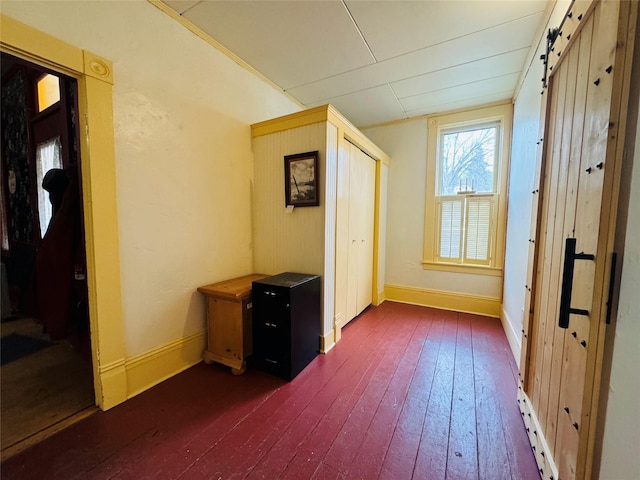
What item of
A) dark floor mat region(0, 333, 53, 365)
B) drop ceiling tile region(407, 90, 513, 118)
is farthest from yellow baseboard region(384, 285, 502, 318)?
dark floor mat region(0, 333, 53, 365)

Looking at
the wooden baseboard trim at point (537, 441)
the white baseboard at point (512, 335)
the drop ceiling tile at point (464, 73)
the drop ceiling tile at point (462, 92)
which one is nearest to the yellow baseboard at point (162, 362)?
the wooden baseboard trim at point (537, 441)

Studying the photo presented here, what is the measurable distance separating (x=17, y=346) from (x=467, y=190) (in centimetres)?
480

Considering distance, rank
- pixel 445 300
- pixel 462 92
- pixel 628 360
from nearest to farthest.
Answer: pixel 628 360 → pixel 462 92 → pixel 445 300

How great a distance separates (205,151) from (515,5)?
2.34 meters

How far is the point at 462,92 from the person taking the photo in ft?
8.82

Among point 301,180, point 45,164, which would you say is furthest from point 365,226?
point 45,164

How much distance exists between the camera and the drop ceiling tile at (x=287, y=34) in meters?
1.64

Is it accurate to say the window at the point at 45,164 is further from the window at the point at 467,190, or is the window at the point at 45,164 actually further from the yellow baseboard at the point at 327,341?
the window at the point at 467,190

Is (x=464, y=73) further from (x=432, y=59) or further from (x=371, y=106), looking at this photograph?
(x=371, y=106)

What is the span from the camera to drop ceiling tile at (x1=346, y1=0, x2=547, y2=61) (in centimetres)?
160

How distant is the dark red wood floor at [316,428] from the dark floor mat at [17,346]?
4.17 feet

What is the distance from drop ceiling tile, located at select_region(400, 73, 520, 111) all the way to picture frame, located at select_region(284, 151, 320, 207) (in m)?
1.64

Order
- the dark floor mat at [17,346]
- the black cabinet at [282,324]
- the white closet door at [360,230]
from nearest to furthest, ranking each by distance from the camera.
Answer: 1. the black cabinet at [282,324]
2. the dark floor mat at [17,346]
3. the white closet door at [360,230]

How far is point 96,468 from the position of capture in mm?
1137
